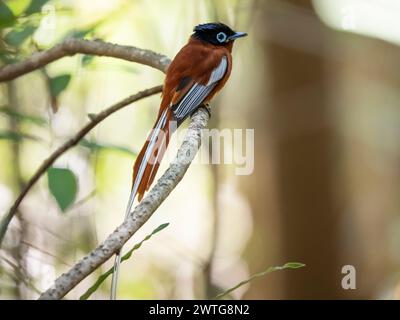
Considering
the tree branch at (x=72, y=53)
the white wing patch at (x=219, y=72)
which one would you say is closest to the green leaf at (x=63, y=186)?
the tree branch at (x=72, y=53)

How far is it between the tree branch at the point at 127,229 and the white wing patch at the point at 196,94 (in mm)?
810

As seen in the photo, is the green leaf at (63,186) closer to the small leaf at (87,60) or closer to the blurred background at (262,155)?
the small leaf at (87,60)

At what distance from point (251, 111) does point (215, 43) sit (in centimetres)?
189

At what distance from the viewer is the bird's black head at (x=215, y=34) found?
3.63 m

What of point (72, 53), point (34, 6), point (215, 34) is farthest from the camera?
point (215, 34)

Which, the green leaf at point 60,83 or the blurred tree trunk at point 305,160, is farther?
the blurred tree trunk at point 305,160

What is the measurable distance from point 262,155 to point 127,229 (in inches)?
147

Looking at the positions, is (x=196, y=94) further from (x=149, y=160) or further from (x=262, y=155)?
(x=262, y=155)

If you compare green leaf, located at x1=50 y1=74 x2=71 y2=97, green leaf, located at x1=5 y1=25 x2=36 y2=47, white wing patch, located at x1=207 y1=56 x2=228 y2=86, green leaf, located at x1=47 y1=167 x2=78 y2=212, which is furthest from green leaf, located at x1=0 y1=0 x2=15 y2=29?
white wing patch, located at x1=207 y1=56 x2=228 y2=86

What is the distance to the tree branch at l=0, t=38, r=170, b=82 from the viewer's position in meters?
2.77

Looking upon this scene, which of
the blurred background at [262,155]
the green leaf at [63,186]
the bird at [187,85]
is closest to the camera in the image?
the green leaf at [63,186]

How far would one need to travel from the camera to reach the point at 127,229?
1546 millimetres

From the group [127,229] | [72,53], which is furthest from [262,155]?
[127,229]
